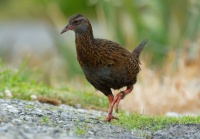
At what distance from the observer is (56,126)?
307 inches

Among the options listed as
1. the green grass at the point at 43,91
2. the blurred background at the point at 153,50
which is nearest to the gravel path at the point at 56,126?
the green grass at the point at 43,91

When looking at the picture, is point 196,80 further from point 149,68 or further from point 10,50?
point 10,50

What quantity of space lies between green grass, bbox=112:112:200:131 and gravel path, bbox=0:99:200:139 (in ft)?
0.59

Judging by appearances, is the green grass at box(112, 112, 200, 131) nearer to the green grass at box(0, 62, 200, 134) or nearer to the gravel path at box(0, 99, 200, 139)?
the green grass at box(0, 62, 200, 134)

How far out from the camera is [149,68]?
47.3 feet

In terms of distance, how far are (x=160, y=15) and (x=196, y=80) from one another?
2.42 meters

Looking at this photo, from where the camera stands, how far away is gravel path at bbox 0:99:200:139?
721cm

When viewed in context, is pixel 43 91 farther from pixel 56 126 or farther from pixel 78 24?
pixel 56 126

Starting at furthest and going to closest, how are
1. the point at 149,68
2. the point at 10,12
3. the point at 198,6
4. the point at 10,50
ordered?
the point at 10,12 → the point at 10,50 → the point at 198,6 → the point at 149,68

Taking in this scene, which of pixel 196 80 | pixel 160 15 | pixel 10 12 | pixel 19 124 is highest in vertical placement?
pixel 10 12

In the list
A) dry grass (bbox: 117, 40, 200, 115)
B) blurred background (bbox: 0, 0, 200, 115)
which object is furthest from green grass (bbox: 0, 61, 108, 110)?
dry grass (bbox: 117, 40, 200, 115)

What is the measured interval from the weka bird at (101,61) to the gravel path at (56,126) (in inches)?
17.7

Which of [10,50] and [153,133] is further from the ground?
[10,50]

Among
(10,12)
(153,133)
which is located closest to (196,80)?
(153,133)
